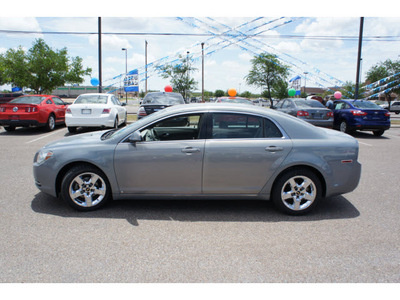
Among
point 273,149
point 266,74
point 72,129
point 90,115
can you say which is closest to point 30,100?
point 72,129

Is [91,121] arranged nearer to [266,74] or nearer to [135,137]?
[135,137]

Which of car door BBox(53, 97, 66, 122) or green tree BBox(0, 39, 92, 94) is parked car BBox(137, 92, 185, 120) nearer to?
car door BBox(53, 97, 66, 122)

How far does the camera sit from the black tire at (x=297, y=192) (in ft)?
14.4

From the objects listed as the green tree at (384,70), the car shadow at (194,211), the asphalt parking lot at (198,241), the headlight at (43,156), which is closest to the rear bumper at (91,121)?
the asphalt parking lot at (198,241)

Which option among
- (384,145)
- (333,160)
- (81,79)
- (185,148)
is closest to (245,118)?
(185,148)

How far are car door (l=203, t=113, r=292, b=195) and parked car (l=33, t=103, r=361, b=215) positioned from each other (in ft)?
0.04

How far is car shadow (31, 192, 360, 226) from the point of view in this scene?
14.3ft

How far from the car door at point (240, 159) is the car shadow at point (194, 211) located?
0.36 metres

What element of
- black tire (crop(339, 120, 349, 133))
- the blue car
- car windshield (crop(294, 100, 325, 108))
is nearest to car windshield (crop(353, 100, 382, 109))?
the blue car

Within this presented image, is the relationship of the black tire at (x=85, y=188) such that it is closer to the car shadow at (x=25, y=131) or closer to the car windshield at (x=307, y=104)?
the car shadow at (x=25, y=131)

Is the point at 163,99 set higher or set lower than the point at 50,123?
higher

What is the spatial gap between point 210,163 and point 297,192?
4.11 ft

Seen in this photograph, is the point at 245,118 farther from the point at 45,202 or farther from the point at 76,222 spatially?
the point at 45,202

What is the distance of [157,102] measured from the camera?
1322 cm
